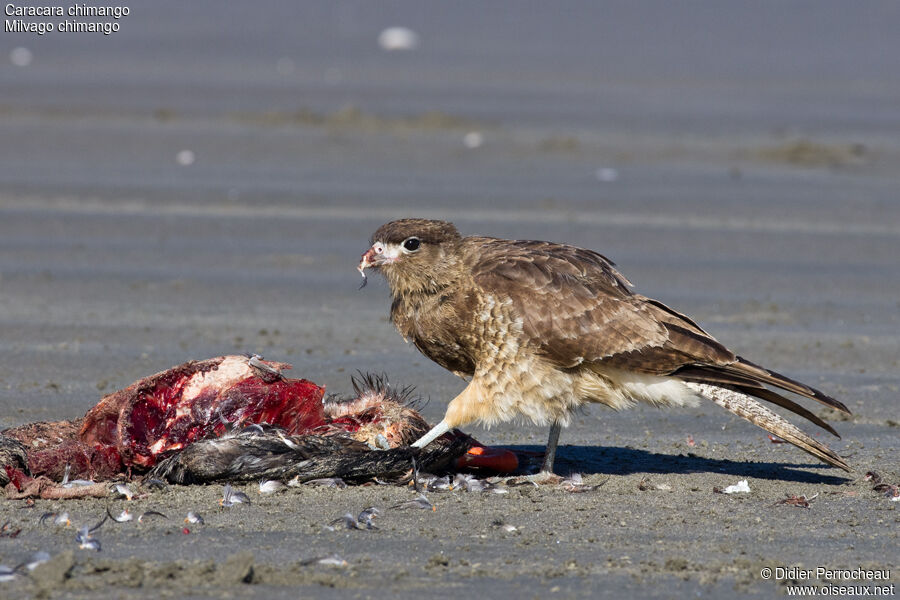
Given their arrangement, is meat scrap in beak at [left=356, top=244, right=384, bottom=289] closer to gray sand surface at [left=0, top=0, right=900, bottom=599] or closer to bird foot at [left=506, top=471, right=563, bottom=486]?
gray sand surface at [left=0, top=0, right=900, bottom=599]

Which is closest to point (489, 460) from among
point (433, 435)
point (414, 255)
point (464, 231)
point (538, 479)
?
point (538, 479)

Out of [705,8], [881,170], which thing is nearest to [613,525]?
[881,170]

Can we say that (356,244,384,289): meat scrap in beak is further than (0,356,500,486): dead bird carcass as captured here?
Yes

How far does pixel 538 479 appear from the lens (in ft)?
20.1

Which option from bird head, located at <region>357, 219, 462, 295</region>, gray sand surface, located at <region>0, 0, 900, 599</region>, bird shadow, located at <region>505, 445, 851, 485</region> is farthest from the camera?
bird shadow, located at <region>505, 445, 851, 485</region>

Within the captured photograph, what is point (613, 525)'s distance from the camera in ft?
17.9

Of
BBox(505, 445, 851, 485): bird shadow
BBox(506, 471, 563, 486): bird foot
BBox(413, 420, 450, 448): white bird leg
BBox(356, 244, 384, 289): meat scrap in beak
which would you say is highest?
BBox(356, 244, 384, 289): meat scrap in beak

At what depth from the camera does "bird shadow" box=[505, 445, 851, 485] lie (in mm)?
6398

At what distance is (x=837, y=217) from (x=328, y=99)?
9.55m

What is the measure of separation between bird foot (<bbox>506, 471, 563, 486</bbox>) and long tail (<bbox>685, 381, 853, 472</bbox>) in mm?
823

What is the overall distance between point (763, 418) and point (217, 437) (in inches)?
106

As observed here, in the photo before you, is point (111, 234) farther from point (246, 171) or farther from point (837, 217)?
point (837, 217)

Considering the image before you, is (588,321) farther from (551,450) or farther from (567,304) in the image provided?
(551,450)

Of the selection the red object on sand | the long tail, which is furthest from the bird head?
the long tail
